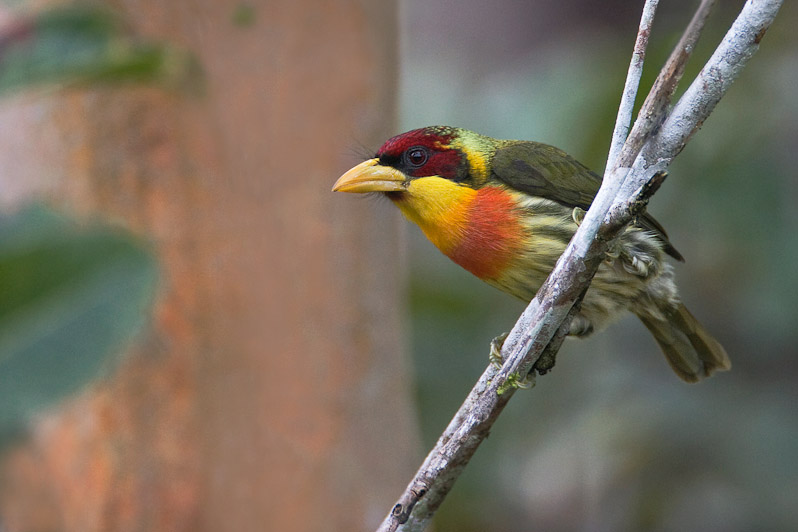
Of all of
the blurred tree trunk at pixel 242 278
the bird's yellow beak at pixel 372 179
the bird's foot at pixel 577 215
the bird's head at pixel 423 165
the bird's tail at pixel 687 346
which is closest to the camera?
the bird's foot at pixel 577 215

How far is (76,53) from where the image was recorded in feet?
10.1

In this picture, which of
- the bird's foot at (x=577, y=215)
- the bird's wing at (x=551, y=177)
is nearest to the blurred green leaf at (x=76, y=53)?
the bird's wing at (x=551, y=177)

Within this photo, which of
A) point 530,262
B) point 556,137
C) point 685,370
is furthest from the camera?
point 556,137

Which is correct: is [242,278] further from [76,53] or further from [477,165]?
[477,165]

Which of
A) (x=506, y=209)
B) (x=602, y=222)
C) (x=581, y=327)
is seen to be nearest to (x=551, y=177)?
(x=506, y=209)

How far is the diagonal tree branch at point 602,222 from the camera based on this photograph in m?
1.61

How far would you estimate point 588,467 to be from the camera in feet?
14.2

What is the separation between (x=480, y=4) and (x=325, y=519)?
14.2 feet

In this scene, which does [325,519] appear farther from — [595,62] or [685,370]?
[595,62]

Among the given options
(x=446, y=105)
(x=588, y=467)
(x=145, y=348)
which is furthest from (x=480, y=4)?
(x=145, y=348)

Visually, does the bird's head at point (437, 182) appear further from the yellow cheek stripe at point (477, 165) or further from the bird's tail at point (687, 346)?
the bird's tail at point (687, 346)

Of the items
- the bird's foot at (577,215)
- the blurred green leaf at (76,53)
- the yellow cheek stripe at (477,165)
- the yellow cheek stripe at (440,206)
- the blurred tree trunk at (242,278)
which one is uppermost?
the blurred green leaf at (76,53)

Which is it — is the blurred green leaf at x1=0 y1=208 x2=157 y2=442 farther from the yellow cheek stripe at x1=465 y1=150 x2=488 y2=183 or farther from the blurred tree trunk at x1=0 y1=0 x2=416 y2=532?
the yellow cheek stripe at x1=465 y1=150 x2=488 y2=183

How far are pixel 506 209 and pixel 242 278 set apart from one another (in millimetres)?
1216
